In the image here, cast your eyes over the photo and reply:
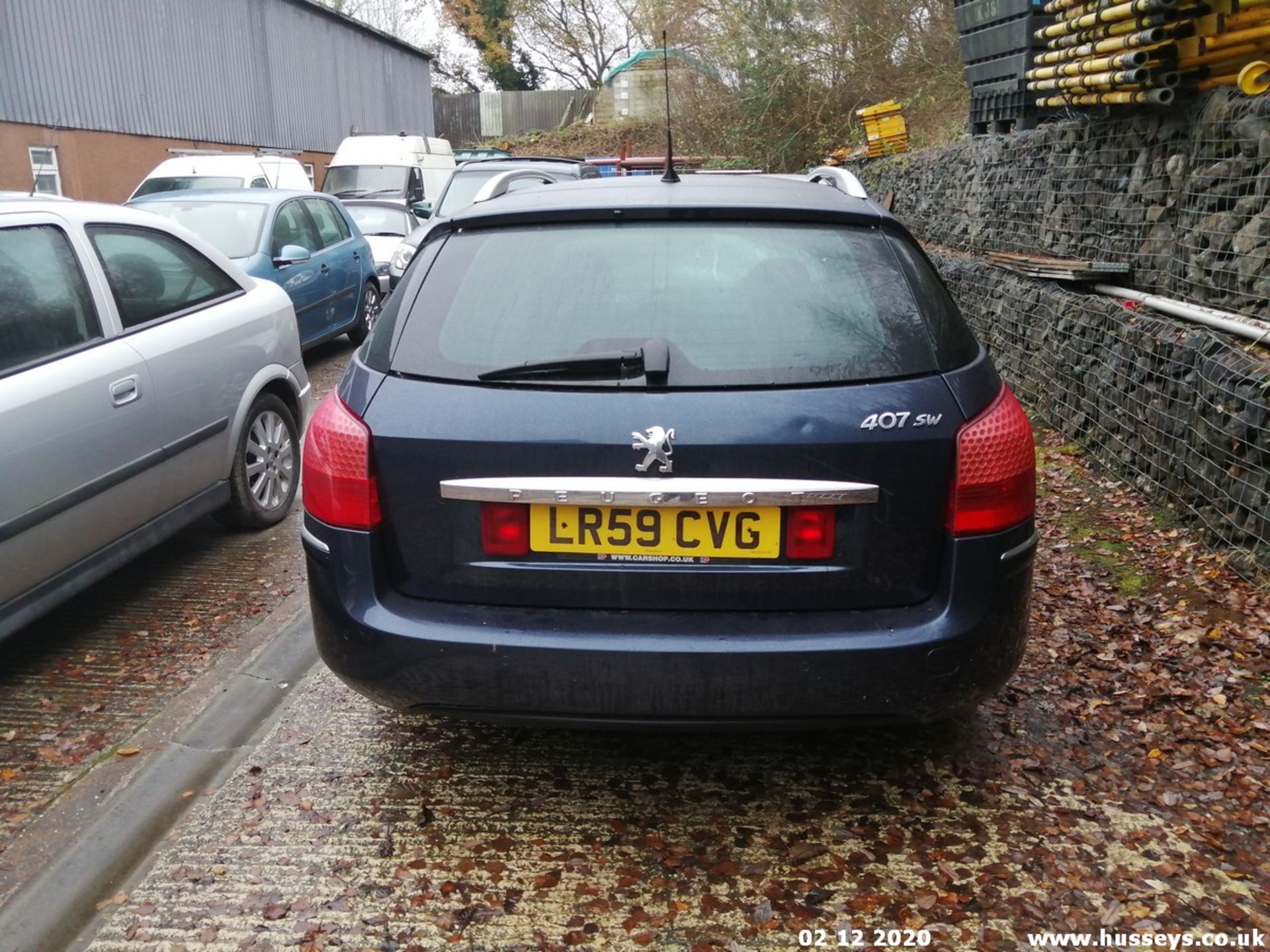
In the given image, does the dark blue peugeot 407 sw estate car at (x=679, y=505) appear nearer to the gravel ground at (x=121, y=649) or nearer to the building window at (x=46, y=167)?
the gravel ground at (x=121, y=649)

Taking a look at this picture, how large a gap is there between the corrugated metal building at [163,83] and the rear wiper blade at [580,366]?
2253cm

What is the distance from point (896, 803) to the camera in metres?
3.19

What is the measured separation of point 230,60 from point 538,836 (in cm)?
3075

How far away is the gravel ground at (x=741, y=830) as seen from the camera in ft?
8.81

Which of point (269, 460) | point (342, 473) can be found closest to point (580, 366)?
point (342, 473)

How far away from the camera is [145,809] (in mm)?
3223

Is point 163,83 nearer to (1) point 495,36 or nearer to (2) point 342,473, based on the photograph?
(2) point 342,473

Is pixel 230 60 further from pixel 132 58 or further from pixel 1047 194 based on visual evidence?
pixel 1047 194

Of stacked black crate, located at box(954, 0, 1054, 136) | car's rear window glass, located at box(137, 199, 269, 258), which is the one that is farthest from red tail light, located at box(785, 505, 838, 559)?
stacked black crate, located at box(954, 0, 1054, 136)

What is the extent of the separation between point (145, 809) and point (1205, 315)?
201 inches

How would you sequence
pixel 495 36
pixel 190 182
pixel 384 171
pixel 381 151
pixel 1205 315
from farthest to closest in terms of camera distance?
pixel 495 36, pixel 381 151, pixel 384 171, pixel 190 182, pixel 1205 315

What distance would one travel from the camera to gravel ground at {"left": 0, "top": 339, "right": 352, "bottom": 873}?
138 inches

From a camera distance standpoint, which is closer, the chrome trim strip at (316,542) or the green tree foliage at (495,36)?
the chrome trim strip at (316,542)
